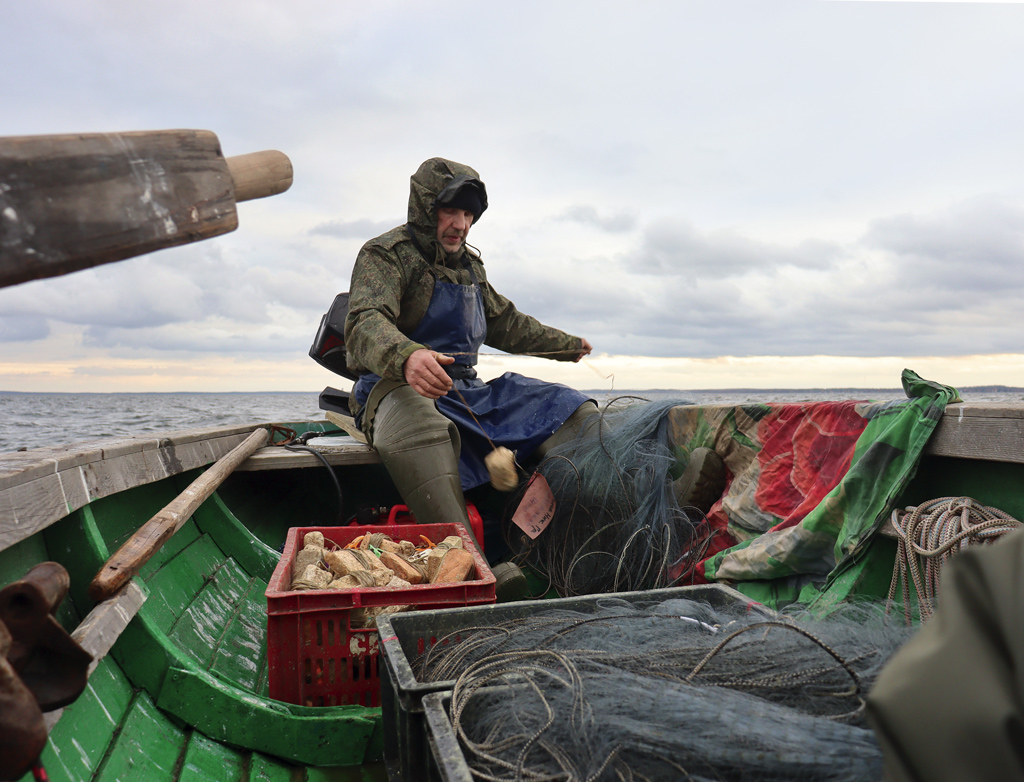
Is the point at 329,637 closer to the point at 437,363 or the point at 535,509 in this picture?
the point at 437,363

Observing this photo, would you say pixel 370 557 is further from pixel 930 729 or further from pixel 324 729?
pixel 930 729

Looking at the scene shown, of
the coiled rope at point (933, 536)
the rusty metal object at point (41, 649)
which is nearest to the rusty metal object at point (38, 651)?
the rusty metal object at point (41, 649)

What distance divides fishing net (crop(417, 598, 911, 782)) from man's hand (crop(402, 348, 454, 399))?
4.43 ft

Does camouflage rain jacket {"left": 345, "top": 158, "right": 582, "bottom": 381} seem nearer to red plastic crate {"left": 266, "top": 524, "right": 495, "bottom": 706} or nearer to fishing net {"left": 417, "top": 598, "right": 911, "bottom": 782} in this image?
red plastic crate {"left": 266, "top": 524, "right": 495, "bottom": 706}

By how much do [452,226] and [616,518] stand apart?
1.74m

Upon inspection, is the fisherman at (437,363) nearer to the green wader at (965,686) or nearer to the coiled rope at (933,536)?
the coiled rope at (933,536)

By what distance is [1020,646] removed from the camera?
1.77 ft

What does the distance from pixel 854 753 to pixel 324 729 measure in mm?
1376

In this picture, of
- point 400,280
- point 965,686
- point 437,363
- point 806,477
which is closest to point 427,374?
point 437,363

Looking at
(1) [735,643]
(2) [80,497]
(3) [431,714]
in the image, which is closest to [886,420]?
(1) [735,643]

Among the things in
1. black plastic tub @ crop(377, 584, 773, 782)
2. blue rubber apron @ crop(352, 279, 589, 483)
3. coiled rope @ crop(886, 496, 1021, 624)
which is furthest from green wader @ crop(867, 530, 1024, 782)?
blue rubber apron @ crop(352, 279, 589, 483)

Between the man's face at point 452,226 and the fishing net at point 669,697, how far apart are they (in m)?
2.44

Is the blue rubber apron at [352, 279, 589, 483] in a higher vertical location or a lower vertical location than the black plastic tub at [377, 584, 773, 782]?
higher

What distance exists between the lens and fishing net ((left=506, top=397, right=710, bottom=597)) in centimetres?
297
